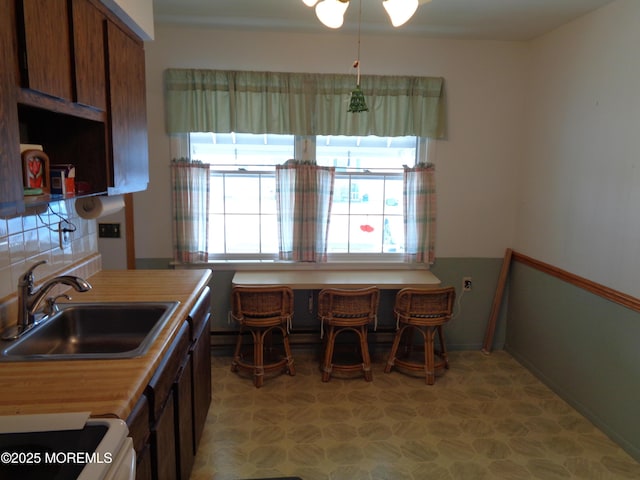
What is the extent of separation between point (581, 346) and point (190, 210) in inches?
118

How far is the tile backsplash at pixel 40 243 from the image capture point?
66.7 inches

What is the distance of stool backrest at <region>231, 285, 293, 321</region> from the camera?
9.78ft

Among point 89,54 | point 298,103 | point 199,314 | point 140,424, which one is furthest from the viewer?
point 298,103

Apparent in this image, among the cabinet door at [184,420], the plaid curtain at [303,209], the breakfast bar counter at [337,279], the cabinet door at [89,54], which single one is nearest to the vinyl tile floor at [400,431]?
the cabinet door at [184,420]

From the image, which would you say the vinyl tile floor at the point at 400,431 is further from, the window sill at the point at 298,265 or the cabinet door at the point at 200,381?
the window sill at the point at 298,265

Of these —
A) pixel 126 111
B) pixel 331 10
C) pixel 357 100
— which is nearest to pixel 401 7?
pixel 331 10

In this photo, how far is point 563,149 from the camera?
9.91 feet

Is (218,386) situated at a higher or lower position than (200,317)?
lower

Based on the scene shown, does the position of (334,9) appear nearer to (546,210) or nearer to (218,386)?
(546,210)

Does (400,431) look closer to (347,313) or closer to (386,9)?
(347,313)

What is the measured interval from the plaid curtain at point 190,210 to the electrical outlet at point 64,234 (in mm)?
1146

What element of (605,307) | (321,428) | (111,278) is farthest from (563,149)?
(111,278)

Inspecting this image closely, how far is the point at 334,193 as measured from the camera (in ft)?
11.5

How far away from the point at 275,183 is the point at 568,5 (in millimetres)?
2329
